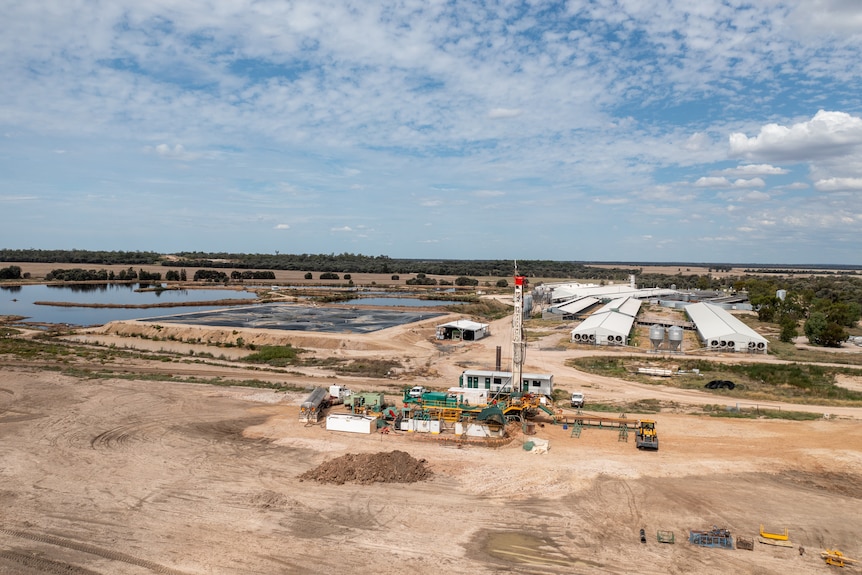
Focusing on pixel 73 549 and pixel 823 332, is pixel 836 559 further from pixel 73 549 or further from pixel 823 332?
pixel 823 332

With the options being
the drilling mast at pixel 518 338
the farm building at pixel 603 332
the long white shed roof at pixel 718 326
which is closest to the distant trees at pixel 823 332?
the long white shed roof at pixel 718 326

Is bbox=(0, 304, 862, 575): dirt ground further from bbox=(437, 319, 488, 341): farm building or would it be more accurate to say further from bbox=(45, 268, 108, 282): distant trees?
bbox=(45, 268, 108, 282): distant trees

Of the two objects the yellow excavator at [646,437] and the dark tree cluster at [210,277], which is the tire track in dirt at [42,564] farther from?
the dark tree cluster at [210,277]

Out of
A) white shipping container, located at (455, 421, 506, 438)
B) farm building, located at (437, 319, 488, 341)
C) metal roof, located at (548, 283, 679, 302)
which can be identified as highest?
metal roof, located at (548, 283, 679, 302)

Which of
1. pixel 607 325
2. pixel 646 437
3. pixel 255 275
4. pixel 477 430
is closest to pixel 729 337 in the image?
pixel 607 325

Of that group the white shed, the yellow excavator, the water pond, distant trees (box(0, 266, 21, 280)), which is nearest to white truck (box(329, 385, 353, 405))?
the yellow excavator
